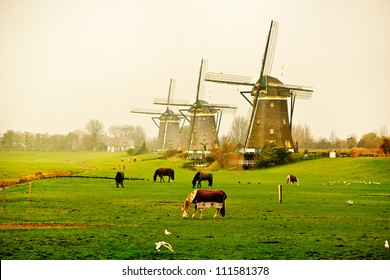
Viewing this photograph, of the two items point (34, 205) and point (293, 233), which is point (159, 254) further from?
point (34, 205)

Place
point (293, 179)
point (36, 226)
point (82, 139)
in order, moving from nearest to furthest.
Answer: point (36, 226), point (293, 179), point (82, 139)

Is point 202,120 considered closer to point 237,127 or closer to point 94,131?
point 237,127

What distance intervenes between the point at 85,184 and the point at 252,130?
21342 mm

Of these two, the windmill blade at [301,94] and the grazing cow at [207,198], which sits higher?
the windmill blade at [301,94]

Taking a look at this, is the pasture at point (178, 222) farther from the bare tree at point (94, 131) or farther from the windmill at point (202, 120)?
the windmill at point (202, 120)

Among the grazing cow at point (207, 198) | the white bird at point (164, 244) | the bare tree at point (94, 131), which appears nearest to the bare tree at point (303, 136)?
the bare tree at point (94, 131)

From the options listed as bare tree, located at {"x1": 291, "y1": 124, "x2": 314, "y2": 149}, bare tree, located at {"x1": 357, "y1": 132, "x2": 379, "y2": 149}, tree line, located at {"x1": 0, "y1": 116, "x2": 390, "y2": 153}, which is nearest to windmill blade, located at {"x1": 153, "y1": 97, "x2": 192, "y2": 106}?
tree line, located at {"x1": 0, "y1": 116, "x2": 390, "y2": 153}

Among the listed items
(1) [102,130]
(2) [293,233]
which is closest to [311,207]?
(2) [293,233]

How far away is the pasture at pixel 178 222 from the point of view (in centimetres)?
1631

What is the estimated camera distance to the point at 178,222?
69.2 feet

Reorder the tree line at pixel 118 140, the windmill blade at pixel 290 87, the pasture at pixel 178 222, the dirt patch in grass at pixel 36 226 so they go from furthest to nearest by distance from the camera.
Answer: the windmill blade at pixel 290 87 < the tree line at pixel 118 140 < the dirt patch in grass at pixel 36 226 < the pasture at pixel 178 222

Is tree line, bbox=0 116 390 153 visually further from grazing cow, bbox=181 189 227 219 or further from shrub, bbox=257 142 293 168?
grazing cow, bbox=181 189 227 219

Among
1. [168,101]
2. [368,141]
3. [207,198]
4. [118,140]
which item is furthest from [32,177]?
[168,101]

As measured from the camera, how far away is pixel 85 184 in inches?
1591
